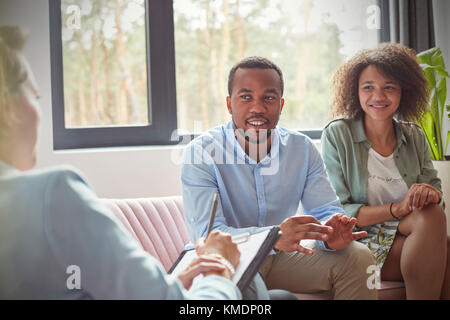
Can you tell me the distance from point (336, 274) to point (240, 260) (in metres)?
0.57

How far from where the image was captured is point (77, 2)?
6.51 feet

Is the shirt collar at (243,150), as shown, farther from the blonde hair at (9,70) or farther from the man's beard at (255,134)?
the blonde hair at (9,70)

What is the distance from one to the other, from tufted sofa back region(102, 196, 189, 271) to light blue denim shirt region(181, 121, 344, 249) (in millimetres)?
303

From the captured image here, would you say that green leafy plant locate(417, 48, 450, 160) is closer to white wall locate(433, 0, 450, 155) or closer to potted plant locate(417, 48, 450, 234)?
potted plant locate(417, 48, 450, 234)

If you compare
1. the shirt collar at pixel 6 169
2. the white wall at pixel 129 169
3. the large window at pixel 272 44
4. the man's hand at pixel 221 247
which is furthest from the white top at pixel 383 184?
the shirt collar at pixel 6 169

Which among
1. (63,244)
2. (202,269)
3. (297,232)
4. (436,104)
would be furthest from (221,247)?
(436,104)

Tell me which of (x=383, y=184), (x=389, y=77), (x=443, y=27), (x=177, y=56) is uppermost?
(x=443, y=27)

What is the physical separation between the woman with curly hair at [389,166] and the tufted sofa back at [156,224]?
0.60 metres

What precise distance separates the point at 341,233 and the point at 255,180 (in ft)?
1.04

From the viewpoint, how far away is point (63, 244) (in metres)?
0.71

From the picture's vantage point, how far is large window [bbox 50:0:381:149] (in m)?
2.00

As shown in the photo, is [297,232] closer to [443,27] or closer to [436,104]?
[436,104]

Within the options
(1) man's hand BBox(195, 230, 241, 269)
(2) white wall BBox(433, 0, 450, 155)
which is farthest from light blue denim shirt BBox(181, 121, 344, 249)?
(2) white wall BBox(433, 0, 450, 155)

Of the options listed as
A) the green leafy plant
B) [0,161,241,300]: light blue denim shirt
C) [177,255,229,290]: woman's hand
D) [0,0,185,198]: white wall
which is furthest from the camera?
the green leafy plant
